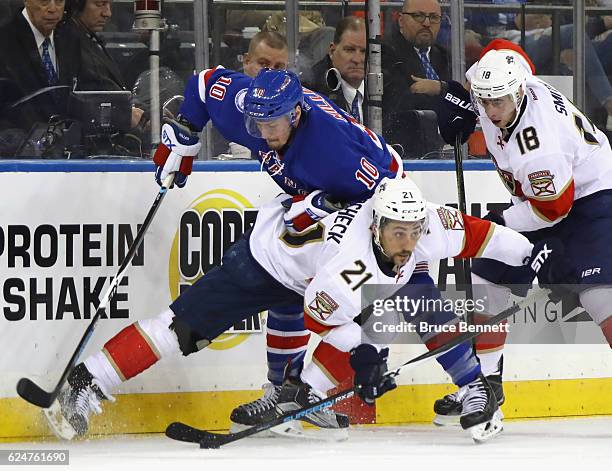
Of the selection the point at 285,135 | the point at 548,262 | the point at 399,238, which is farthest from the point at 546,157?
the point at 285,135

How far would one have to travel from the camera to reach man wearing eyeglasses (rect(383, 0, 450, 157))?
5508 mm

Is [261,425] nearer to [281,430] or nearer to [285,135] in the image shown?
[281,430]

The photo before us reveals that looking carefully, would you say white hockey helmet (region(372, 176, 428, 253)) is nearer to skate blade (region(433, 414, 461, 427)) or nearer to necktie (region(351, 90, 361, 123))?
necktie (region(351, 90, 361, 123))

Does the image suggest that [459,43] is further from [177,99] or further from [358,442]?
[358,442]

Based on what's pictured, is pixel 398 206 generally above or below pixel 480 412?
above

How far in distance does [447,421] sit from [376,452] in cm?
→ 68

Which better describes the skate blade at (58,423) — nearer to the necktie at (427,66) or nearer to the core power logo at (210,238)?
the core power logo at (210,238)

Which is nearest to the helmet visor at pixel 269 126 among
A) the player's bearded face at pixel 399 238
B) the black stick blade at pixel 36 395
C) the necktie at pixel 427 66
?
the player's bearded face at pixel 399 238

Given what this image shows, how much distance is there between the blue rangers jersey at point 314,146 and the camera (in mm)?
4836

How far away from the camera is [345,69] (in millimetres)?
5488

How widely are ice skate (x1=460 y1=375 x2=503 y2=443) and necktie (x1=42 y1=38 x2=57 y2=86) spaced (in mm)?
1785

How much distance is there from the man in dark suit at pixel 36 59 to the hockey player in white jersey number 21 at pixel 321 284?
0.83 metres

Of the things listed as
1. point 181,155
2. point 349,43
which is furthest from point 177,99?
point 349,43

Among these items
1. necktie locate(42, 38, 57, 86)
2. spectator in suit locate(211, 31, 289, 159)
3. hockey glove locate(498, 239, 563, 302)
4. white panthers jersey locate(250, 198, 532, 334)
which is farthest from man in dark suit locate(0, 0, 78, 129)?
hockey glove locate(498, 239, 563, 302)
